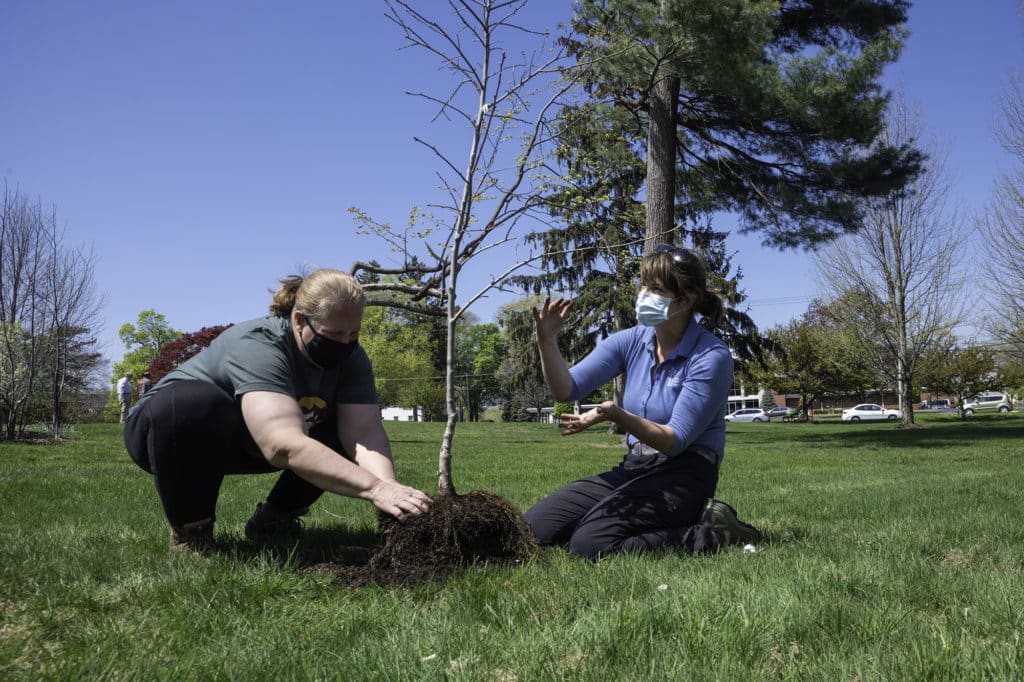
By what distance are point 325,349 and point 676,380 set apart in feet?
5.61

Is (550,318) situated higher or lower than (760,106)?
lower

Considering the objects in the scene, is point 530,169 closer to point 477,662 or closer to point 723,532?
point 723,532

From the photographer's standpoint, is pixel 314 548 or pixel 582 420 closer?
pixel 582 420

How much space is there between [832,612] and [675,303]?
174cm

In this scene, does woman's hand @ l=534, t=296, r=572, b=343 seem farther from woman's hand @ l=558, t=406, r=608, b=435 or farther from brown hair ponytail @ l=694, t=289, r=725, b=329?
brown hair ponytail @ l=694, t=289, r=725, b=329

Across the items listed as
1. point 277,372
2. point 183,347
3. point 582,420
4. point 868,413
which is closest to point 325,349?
point 277,372

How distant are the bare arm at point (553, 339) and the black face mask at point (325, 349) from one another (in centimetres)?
91

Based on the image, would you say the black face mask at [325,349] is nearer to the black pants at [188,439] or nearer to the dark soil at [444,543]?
the black pants at [188,439]

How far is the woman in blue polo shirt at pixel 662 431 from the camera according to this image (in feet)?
11.4

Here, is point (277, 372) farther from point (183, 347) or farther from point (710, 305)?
point (183, 347)

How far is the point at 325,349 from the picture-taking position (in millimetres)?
3248

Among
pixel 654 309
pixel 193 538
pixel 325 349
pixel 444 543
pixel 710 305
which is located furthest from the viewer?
pixel 710 305

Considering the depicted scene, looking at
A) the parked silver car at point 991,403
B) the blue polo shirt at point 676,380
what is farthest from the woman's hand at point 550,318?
the parked silver car at point 991,403

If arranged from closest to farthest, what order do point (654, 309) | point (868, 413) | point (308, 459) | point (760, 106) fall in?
point (308, 459) < point (654, 309) < point (760, 106) < point (868, 413)
